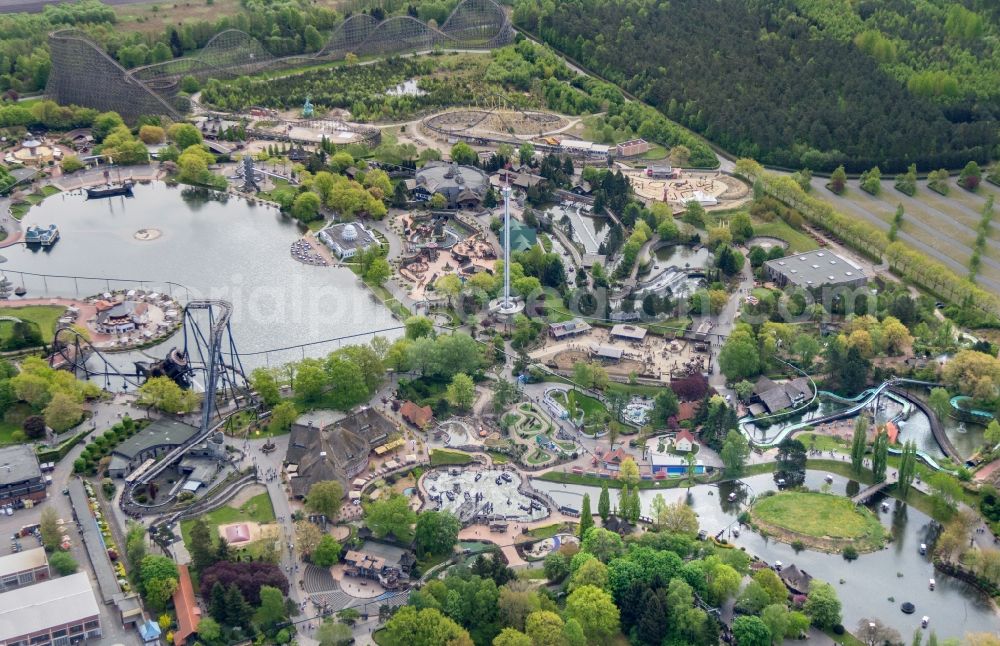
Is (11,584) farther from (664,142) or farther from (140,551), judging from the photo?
(664,142)

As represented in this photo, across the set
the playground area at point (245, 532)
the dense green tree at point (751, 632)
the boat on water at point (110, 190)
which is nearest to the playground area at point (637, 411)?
the dense green tree at point (751, 632)

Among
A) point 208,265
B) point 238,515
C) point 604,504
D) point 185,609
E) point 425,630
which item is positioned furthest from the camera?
point 208,265

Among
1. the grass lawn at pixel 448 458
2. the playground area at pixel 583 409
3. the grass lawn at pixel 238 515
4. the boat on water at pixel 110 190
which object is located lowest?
the playground area at pixel 583 409

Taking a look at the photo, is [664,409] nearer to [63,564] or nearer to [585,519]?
[585,519]

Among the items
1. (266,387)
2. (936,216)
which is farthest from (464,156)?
(266,387)

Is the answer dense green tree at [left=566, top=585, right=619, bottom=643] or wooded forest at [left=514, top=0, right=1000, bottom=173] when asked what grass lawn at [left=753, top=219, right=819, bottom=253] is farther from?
dense green tree at [left=566, top=585, right=619, bottom=643]

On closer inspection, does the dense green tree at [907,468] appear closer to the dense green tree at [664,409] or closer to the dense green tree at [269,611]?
the dense green tree at [664,409]

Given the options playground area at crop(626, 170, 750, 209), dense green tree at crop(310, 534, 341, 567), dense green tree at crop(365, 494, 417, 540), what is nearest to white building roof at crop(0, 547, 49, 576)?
dense green tree at crop(310, 534, 341, 567)
